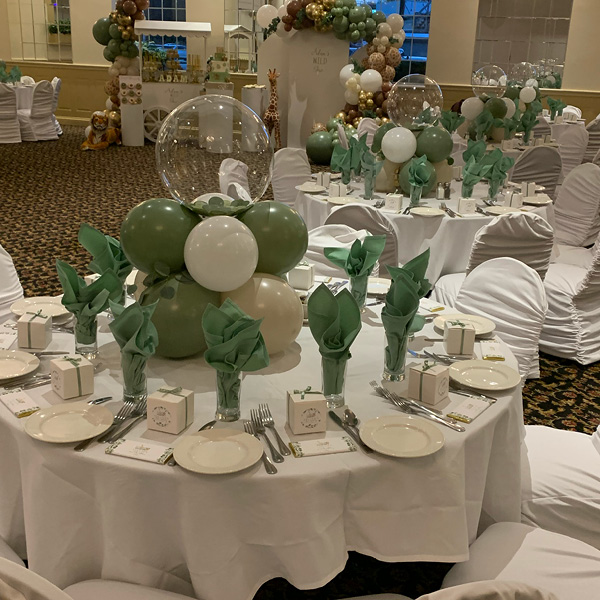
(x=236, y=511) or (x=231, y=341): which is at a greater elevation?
(x=231, y=341)

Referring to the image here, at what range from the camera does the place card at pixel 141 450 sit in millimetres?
1414

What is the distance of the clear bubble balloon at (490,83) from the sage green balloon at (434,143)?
2482mm

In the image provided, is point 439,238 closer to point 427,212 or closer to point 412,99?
point 427,212

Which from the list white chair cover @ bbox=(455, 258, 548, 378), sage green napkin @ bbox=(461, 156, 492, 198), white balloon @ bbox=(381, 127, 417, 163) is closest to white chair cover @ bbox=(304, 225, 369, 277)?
white chair cover @ bbox=(455, 258, 548, 378)

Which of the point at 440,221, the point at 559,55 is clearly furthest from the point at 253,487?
the point at 559,55

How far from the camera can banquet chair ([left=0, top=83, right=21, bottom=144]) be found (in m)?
10.5

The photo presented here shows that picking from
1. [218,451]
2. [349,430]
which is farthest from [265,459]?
[349,430]

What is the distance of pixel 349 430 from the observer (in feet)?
5.07

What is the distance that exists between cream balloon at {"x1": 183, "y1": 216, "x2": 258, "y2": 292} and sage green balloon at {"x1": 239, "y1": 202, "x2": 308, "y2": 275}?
0.09 m

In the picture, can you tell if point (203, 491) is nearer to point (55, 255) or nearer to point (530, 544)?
point (530, 544)

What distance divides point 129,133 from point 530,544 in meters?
10.1

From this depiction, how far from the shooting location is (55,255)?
547 centimetres

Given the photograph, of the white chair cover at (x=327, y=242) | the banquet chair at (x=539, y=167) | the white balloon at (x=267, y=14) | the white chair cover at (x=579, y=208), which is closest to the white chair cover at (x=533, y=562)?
the white chair cover at (x=327, y=242)

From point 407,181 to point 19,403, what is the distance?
2.92 meters
